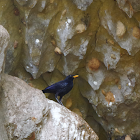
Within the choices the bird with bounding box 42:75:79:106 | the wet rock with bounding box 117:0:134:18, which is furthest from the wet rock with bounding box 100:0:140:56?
the bird with bounding box 42:75:79:106

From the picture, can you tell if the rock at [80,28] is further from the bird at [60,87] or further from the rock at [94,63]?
the bird at [60,87]

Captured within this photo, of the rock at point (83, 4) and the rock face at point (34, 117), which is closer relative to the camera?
the rock face at point (34, 117)

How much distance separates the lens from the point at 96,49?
3475 millimetres

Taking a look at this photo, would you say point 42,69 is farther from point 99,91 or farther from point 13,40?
point 99,91

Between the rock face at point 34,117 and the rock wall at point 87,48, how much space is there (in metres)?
1.38

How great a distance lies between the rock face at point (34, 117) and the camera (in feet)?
5.80

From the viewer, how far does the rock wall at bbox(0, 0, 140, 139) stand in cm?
308

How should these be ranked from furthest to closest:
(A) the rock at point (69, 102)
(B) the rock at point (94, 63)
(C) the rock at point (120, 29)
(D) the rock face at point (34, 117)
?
(A) the rock at point (69, 102), (B) the rock at point (94, 63), (C) the rock at point (120, 29), (D) the rock face at point (34, 117)

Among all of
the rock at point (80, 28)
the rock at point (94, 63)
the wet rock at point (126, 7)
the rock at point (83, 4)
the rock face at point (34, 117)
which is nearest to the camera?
the rock face at point (34, 117)

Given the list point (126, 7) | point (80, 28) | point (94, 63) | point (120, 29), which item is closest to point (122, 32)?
point (120, 29)

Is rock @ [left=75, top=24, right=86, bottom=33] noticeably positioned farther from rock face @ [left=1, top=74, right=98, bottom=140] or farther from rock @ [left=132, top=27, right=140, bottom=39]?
rock face @ [left=1, top=74, right=98, bottom=140]

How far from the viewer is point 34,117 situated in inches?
72.6

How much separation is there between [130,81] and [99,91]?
66cm

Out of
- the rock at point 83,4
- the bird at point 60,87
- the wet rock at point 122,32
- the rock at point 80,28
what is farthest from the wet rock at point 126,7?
the bird at point 60,87
